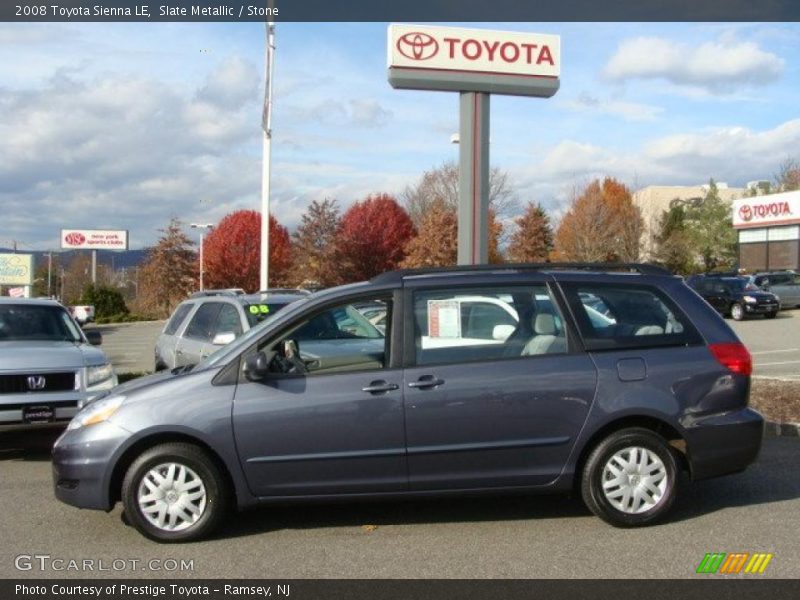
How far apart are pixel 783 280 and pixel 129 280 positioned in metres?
59.4

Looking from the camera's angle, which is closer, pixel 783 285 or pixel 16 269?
pixel 783 285

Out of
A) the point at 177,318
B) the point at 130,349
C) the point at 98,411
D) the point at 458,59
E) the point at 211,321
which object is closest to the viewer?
the point at 98,411

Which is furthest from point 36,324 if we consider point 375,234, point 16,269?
point 375,234

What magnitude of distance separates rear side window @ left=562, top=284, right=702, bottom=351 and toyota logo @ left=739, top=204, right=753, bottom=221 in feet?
145

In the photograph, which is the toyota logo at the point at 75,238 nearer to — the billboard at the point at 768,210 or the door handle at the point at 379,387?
the billboard at the point at 768,210

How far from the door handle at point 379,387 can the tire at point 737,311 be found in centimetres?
2761

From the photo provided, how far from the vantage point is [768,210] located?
148 ft

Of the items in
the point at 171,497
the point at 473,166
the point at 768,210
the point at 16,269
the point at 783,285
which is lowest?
the point at 171,497

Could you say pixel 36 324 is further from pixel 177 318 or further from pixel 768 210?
pixel 768 210

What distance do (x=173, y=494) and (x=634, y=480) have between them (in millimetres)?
3069

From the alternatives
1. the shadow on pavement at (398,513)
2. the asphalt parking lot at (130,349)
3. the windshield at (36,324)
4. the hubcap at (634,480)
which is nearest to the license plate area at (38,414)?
the windshield at (36,324)

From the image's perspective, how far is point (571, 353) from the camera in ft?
19.2

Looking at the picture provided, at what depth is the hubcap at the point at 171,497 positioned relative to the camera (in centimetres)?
557

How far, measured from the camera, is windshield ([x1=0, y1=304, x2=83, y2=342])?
9914 mm
